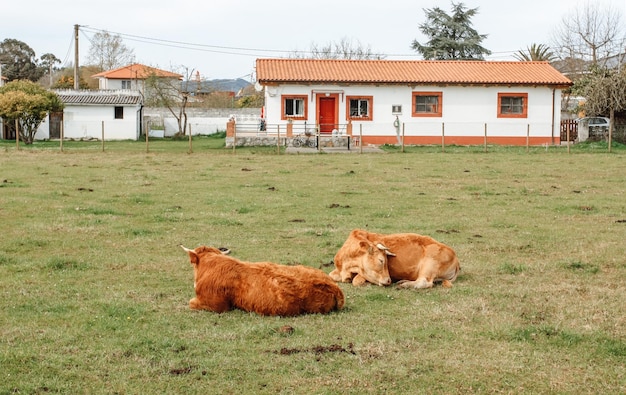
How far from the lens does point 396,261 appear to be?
26.8 ft

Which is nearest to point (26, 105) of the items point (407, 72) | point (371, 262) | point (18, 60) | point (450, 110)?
point (407, 72)

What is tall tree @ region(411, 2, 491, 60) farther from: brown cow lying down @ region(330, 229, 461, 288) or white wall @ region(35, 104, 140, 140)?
brown cow lying down @ region(330, 229, 461, 288)

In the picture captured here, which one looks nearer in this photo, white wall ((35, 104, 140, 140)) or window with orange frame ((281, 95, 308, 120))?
window with orange frame ((281, 95, 308, 120))

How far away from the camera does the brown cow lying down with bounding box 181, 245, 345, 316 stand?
6.90 metres

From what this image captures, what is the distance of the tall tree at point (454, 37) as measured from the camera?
65.0 meters

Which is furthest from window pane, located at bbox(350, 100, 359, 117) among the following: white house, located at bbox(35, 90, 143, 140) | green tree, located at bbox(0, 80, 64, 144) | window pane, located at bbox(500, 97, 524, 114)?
green tree, located at bbox(0, 80, 64, 144)

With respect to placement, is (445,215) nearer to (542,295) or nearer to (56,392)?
(542,295)

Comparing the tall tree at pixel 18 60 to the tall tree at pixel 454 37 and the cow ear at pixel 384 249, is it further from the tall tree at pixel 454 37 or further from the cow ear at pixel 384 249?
the cow ear at pixel 384 249

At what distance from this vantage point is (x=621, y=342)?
6.14m

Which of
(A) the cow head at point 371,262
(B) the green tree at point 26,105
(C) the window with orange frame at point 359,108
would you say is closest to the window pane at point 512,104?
(C) the window with orange frame at point 359,108

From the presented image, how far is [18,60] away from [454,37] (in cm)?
5698

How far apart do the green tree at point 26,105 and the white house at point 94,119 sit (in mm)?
5277

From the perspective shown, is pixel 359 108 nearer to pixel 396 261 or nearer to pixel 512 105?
pixel 512 105

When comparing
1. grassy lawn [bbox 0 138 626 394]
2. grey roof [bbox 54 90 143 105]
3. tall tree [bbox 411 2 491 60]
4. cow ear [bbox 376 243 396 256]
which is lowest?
grassy lawn [bbox 0 138 626 394]
